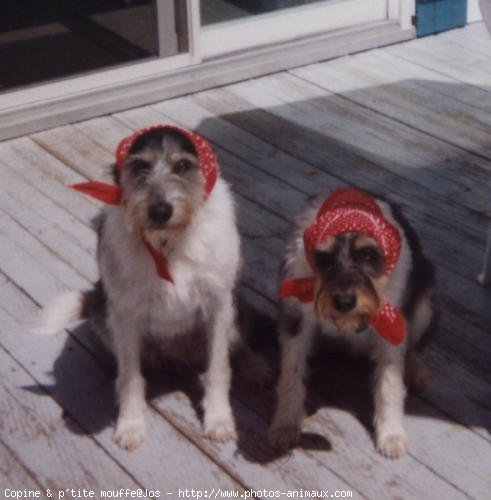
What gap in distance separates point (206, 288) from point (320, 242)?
0.50 meters

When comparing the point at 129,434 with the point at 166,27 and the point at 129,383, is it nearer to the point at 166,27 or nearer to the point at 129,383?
the point at 129,383

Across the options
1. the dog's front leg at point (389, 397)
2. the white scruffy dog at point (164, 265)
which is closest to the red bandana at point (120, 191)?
the white scruffy dog at point (164, 265)

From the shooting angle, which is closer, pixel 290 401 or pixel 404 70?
pixel 290 401

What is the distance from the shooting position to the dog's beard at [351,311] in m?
2.96

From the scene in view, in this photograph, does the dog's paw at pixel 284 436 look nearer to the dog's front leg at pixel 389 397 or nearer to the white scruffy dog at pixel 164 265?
the white scruffy dog at pixel 164 265

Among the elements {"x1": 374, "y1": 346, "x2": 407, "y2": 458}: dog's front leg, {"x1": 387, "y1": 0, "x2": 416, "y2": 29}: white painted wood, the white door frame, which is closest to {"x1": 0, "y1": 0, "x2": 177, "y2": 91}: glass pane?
the white door frame

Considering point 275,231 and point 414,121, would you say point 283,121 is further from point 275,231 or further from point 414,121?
point 275,231

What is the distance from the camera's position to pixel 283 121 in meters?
5.73

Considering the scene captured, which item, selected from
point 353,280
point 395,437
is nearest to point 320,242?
point 353,280

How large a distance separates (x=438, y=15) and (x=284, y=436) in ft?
14.8

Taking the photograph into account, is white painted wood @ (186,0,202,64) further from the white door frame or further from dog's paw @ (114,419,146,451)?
dog's paw @ (114,419,146,451)

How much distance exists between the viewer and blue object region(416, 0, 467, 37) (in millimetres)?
6793

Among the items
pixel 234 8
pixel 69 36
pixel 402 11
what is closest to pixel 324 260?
pixel 234 8

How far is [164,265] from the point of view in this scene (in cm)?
316
